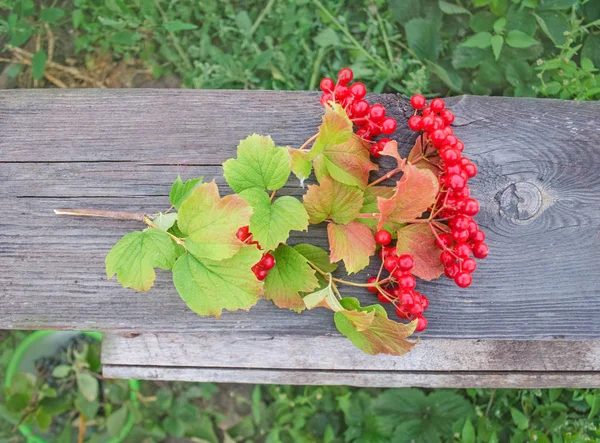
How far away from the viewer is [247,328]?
1201 mm

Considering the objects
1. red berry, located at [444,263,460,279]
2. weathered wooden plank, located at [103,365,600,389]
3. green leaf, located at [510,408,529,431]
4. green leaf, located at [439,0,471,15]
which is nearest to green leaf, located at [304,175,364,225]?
red berry, located at [444,263,460,279]

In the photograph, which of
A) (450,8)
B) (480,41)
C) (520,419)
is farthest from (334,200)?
(520,419)

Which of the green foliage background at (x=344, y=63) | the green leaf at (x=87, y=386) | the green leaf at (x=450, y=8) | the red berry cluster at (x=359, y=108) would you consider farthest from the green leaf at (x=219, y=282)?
the green leaf at (x=450, y=8)

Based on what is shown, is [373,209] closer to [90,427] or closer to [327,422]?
[327,422]

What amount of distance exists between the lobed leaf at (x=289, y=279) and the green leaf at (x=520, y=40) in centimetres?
109

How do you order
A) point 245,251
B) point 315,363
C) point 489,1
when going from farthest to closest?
point 489,1 < point 315,363 < point 245,251

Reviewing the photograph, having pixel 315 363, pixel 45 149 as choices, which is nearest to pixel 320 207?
pixel 315 363

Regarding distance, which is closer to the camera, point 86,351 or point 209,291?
point 209,291

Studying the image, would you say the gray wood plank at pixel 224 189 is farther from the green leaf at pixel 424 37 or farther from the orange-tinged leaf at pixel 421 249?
the green leaf at pixel 424 37

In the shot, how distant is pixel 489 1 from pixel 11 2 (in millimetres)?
1652

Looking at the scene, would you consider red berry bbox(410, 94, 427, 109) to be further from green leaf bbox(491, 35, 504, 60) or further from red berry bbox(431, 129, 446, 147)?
green leaf bbox(491, 35, 504, 60)

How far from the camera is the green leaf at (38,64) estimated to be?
1.83m

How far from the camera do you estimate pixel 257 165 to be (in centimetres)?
104

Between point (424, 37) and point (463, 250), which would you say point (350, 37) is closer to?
point (424, 37)
